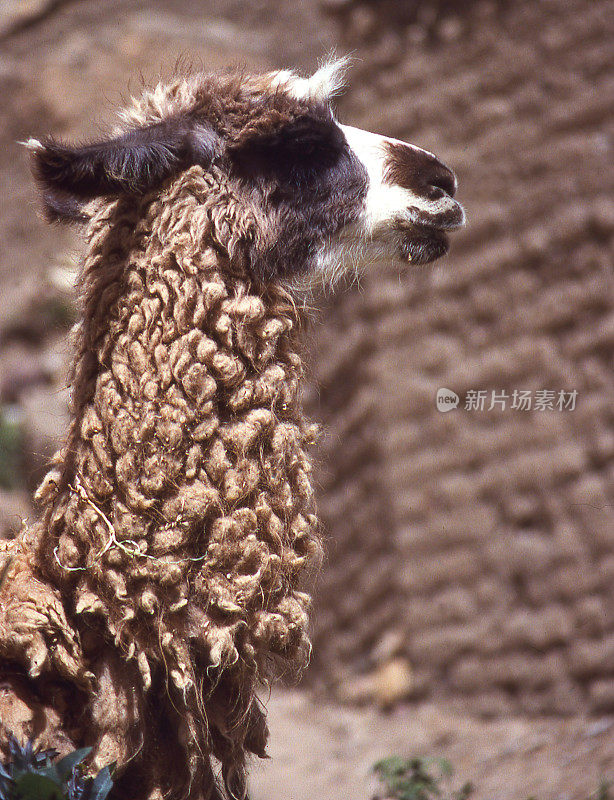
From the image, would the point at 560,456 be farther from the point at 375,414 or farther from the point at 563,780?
the point at 563,780

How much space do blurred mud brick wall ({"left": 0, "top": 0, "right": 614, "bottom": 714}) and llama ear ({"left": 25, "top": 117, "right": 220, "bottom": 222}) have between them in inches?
94.4

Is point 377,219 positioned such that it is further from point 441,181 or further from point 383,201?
point 441,181

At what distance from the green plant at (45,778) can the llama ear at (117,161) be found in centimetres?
107

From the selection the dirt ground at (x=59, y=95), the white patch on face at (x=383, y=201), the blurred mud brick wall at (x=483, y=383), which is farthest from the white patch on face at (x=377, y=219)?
the dirt ground at (x=59, y=95)

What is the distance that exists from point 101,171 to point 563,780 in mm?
3264

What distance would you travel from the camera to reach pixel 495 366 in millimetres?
4711

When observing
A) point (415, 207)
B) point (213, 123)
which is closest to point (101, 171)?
point (213, 123)

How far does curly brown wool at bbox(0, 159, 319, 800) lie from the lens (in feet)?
6.08

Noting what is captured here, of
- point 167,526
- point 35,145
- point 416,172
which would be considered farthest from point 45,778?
point 416,172

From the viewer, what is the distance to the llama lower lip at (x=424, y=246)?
2303 millimetres

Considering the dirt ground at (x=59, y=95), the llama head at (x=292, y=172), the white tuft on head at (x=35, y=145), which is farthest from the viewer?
the dirt ground at (x=59, y=95)

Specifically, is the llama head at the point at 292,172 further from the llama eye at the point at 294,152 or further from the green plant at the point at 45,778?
the green plant at the point at 45,778

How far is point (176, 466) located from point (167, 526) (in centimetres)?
12

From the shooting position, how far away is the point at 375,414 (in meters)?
5.16
